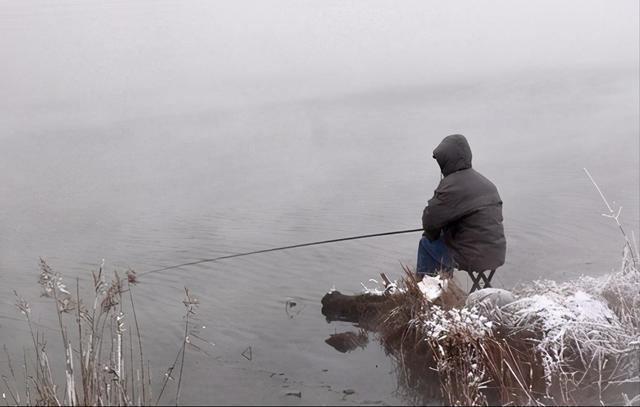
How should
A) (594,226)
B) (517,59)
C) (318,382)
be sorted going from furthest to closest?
(517,59), (594,226), (318,382)

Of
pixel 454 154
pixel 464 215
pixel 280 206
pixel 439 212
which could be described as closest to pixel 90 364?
pixel 439 212

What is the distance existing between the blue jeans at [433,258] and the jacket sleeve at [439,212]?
0.21 m

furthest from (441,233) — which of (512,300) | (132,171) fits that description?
(132,171)

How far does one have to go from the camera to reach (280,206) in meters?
15.3

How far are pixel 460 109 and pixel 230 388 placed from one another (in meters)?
24.8

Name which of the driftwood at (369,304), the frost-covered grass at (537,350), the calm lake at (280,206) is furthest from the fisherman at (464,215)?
the calm lake at (280,206)

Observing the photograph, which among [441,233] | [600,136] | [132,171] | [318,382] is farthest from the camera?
[600,136]

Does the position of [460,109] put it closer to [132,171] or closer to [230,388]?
[132,171]

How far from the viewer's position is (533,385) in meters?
5.53

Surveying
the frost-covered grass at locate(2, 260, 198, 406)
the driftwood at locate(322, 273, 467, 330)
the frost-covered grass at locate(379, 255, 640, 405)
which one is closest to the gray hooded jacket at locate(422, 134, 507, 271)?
the driftwood at locate(322, 273, 467, 330)

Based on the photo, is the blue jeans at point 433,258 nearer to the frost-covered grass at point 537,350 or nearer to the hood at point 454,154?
the hood at point 454,154

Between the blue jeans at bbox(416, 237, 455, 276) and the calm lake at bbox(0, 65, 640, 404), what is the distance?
84 centimetres

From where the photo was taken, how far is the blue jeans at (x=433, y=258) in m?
6.91

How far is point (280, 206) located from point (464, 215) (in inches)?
346
